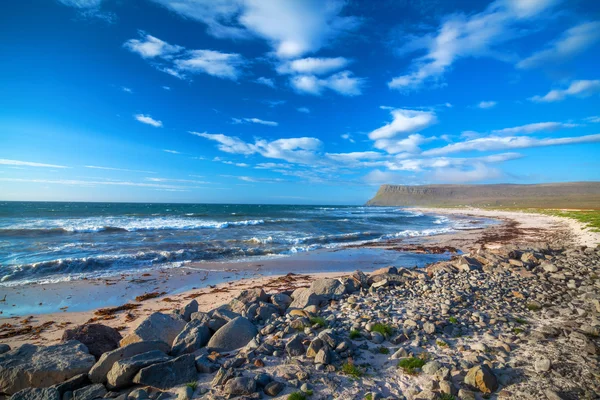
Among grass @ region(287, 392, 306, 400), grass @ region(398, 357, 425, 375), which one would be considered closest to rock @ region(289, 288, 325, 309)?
grass @ region(398, 357, 425, 375)

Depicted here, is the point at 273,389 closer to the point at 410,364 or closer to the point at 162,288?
the point at 410,364

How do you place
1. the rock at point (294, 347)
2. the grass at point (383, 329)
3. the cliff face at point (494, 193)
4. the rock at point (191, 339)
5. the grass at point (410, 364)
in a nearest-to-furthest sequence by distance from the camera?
the grass at point (410, 364)
the rock at point (294, 347)
the rock at point (191, 339)
the grass at point (383, 329)
the cliff face at point (494, 193)

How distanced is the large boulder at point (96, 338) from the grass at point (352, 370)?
3.91m

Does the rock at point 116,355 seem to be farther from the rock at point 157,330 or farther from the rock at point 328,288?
the rock at point 328,288

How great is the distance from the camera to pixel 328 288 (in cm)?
691

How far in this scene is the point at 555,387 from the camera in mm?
3332

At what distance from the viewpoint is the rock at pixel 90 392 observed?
325cm

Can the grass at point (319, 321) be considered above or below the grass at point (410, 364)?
above

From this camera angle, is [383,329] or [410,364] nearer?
[410,364]

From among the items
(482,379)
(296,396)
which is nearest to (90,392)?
(296,396)

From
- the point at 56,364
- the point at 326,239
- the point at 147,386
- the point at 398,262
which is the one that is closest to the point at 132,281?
the point at 56,364

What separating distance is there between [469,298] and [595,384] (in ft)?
9.93

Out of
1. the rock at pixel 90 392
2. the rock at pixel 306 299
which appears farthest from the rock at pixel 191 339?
the rock at pixel 306 299

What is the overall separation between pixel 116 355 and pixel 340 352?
128 inches
